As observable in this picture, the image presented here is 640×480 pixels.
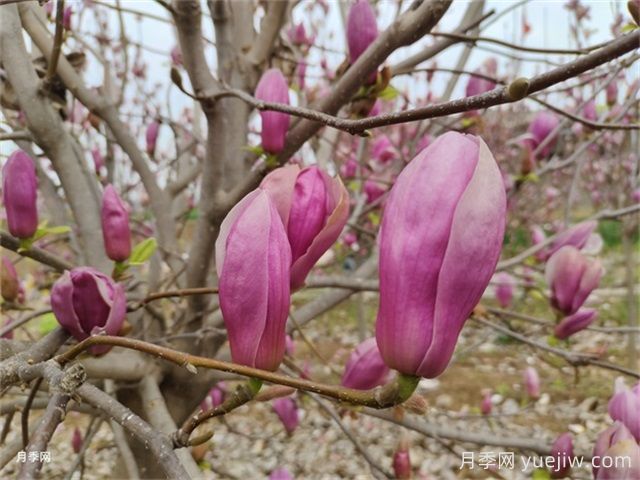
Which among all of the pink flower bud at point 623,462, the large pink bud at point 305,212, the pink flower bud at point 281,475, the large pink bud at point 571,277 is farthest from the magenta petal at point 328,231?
the large pink bud at point 571,277

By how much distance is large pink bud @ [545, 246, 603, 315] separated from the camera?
1158mm

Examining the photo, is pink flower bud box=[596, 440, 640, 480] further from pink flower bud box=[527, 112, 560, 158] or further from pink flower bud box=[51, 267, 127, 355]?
pink flower bud box=[527, 112, 560, 158]

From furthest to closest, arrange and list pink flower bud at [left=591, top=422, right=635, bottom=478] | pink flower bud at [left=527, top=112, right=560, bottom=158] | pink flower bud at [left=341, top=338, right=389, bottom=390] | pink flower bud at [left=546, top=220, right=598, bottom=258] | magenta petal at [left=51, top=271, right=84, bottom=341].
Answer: pink flower bud at [left=527, top=112, right=560, bottom=158] → pink flower bud at [left=546, top=220, right=598, bottom=258] → pink flower bud at [left=341, top=338, right=389, bottom=390] → pink flower bud at [left=591, top=422, right=635, bottom=478] → magenta petal at [left=51, top=271, right=84, bottom=341]

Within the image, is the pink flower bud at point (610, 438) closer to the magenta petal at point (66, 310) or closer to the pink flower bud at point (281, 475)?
the pink flower bud at point (281, 475)

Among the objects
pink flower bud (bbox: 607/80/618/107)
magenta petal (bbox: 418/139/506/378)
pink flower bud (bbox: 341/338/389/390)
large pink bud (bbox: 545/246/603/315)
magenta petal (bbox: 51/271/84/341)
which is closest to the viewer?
magenta petal (bbox: 418/139/506/378)

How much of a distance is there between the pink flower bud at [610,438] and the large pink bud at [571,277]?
14.8 inches

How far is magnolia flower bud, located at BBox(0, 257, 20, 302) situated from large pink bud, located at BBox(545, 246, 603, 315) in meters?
0.99

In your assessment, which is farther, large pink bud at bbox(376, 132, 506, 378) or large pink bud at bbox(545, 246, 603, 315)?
large pink bud at bbox(545, 246, 603, 315)

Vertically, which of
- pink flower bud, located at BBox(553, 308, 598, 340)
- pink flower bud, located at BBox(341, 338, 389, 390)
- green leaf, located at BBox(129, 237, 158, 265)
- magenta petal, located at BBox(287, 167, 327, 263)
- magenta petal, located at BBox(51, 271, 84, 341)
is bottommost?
pink flower bud, located at BBox(341, 338, 389, 390)

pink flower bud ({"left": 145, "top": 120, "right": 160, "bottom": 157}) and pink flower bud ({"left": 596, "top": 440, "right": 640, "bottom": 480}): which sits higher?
pink flower bud ({"left": 145, "top": 120, "right": 160, "bottom": 157})

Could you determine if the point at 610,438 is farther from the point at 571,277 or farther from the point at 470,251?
the point at 470,251

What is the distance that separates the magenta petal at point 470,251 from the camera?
43 centimetres

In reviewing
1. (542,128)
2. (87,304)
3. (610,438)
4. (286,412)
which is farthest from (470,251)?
(286,412)

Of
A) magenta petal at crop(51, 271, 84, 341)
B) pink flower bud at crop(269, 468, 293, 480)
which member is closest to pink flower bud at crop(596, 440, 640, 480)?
pink flower bud at crop(269, 468, 293, 480)
